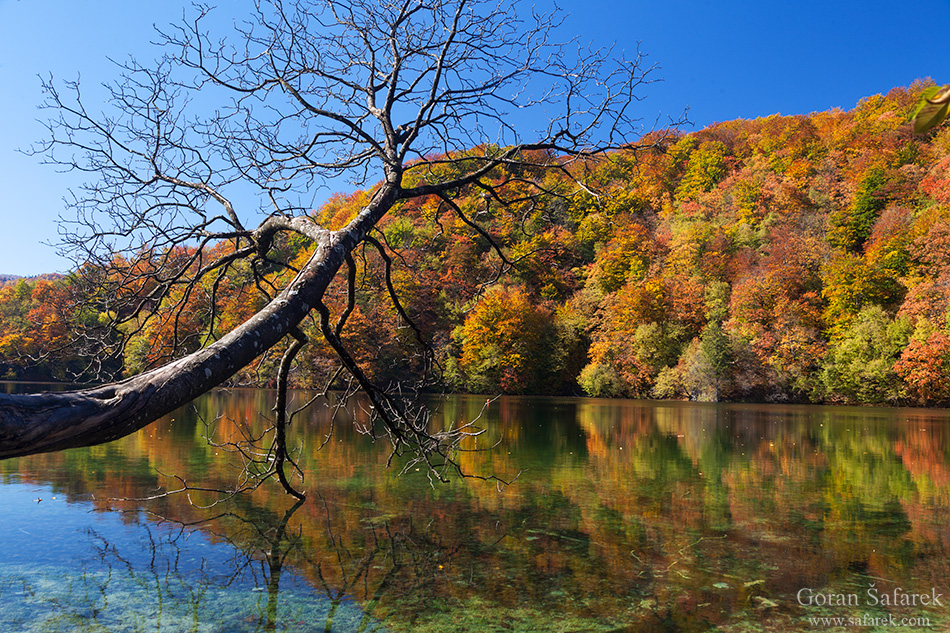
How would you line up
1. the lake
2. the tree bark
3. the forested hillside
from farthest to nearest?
the forested hillside
the lake
the tree bark

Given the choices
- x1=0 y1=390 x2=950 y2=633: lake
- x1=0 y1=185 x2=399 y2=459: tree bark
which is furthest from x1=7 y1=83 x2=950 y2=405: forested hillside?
x1=0 y1=185 x2=399 y2=459: tree bark

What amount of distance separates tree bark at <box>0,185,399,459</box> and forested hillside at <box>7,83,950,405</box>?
21.7 m

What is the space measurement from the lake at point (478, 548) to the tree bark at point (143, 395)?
1766 millimetres

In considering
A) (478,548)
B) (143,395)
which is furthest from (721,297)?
(143,395)

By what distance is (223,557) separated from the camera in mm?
4625

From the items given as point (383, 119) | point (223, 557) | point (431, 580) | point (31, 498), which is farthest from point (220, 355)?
point (31, 498)

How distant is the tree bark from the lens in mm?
1328

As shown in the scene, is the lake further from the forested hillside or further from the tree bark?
the forested hillside

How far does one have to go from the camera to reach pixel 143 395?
161 centimetres

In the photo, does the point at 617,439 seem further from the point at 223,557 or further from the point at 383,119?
the point at 383,119

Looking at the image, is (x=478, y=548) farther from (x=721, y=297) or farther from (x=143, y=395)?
(x=721, y=297)

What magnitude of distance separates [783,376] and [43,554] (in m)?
34.0

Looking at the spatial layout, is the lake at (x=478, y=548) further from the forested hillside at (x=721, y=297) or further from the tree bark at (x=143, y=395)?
the forested hillside at (x=721, y=297)

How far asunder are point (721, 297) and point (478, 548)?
3501 cm
